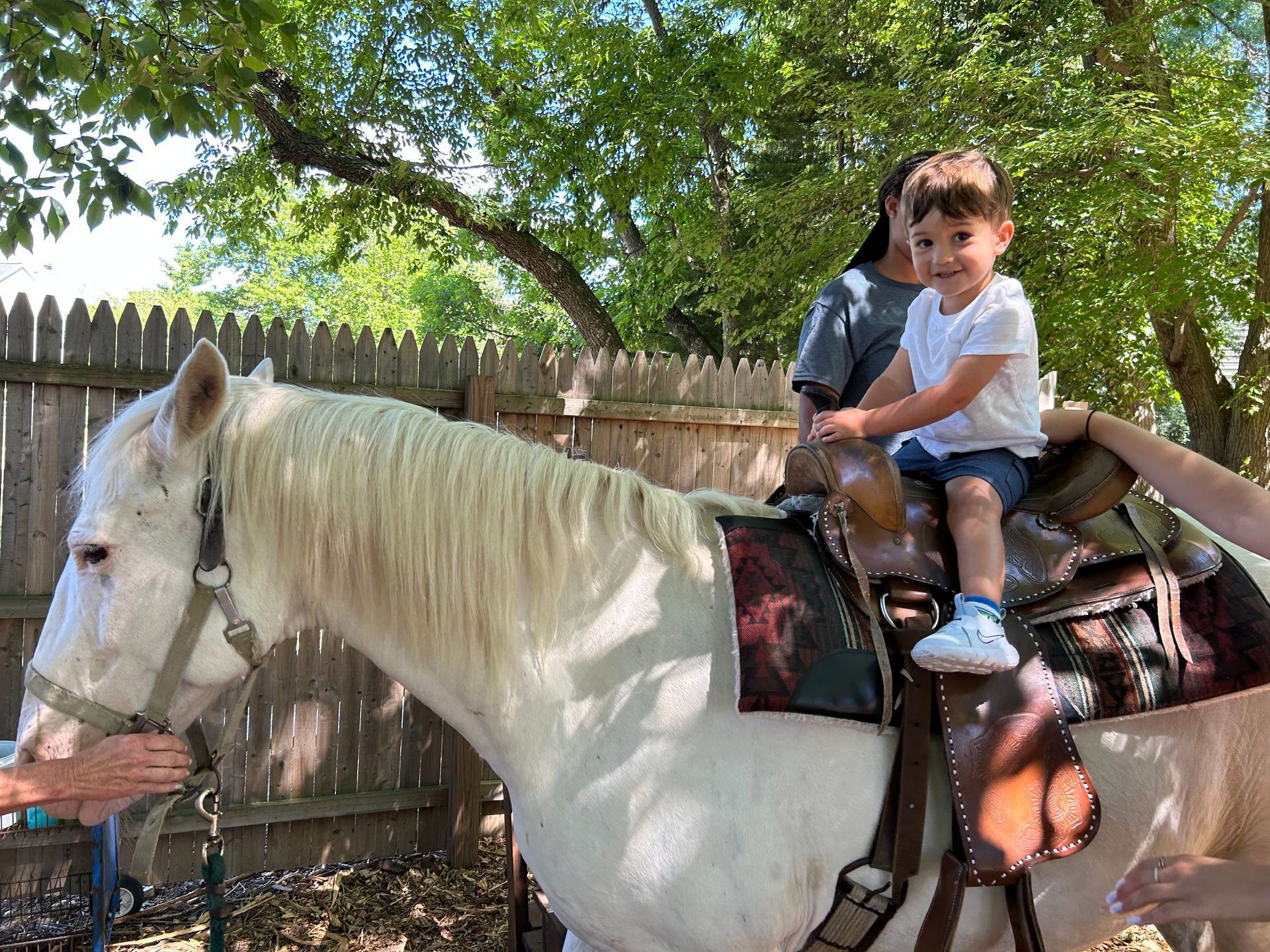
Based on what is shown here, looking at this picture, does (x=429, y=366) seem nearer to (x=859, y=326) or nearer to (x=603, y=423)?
(x=603, y=423)

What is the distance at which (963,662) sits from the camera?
134cm

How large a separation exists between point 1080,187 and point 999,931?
6.78 meters

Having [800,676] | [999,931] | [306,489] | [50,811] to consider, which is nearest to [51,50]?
[306,489]

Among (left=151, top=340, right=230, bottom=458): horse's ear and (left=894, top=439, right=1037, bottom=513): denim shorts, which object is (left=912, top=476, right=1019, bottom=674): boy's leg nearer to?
(left=894, top=439, right=1037, bottom=513): denim shorts

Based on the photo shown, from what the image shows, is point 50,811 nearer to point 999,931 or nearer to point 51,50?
point 999,931

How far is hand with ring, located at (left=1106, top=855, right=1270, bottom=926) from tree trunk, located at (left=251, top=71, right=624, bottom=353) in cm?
760

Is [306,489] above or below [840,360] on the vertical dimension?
below

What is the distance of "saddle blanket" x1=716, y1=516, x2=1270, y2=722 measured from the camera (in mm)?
1432

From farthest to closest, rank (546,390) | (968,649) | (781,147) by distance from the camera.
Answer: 1. (781,147)
2. (546,390)
3. (968,649)

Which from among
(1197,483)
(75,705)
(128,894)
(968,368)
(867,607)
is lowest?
(128,894)

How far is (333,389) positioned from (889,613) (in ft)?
9.93

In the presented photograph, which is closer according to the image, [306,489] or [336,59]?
[306,489]

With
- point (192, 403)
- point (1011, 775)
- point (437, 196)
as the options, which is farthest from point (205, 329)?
point (437, 196)

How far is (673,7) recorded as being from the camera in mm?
12062
